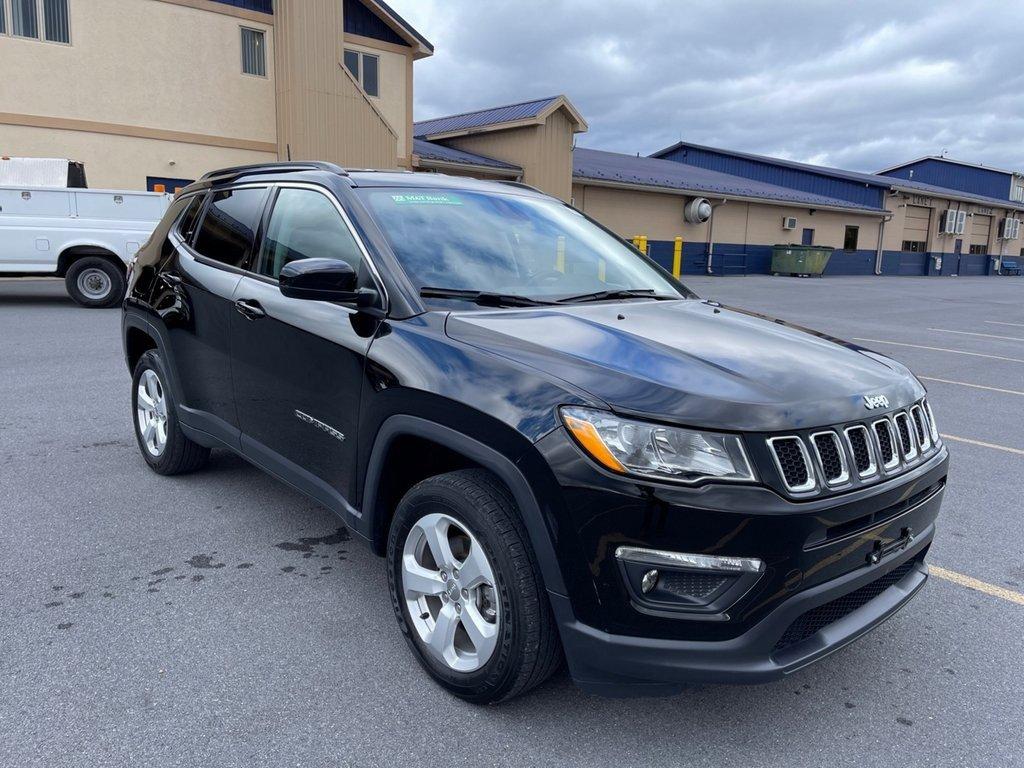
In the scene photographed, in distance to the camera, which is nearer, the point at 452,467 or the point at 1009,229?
the point at 452,467

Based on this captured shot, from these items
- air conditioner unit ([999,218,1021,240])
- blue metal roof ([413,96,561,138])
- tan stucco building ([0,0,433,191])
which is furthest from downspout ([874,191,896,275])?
tan stucco building ([0,0,433,191])

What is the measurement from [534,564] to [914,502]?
128 cm

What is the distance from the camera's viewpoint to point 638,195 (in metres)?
29.2

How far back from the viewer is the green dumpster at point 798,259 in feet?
110

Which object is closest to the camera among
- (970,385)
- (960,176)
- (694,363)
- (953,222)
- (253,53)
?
(694,363)

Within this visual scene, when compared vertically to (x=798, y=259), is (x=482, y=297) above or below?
below

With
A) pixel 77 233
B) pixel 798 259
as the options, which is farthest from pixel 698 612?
pixel 798 259

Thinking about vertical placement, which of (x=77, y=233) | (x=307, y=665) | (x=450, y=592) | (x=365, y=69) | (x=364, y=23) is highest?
(x=364, y=23)

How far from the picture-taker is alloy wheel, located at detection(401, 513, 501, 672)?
2504 mm

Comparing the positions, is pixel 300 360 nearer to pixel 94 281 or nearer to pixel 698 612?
pixel 698 612

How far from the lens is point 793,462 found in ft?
7.30

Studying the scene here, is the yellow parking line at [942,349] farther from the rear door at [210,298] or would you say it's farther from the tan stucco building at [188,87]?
the tan stucco building at [188,87]

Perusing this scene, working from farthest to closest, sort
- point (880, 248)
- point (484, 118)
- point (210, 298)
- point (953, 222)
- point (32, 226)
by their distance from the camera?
point (953, 222), point (880, 248), point (484, 118), point (32, 226), point (210, 298)

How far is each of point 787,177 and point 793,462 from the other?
44859mm
